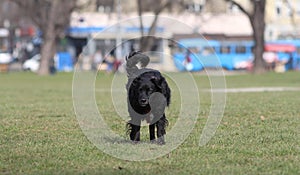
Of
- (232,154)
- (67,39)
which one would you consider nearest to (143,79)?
(232,154)

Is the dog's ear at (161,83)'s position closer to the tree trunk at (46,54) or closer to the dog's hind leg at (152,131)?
the dog's hind leg at (152,131)

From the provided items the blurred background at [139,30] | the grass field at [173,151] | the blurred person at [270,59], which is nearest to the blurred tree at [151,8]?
the blurred background at [139,30]

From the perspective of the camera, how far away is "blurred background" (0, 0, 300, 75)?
2101 inches

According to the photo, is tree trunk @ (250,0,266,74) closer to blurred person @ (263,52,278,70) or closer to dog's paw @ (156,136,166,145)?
blurred person @ (263,52,278,70)

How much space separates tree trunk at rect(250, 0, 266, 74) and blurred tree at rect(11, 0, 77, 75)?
13.4 meters

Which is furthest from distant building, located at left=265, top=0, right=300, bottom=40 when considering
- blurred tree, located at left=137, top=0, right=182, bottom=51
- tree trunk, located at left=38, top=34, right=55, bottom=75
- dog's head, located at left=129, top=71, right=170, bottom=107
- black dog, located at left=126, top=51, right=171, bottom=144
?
dog's head, located at left=129, top=71, right=170, bottom=107

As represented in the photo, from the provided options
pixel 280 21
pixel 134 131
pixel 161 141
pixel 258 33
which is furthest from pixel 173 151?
pixel 280 21

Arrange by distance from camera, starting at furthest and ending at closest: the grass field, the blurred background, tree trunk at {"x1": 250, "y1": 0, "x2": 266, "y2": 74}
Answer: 1. the blurred background
2. tree trunk at {"x1": 250, "y1": 0, "x2": 266, "y2": 74}
3. the grass field

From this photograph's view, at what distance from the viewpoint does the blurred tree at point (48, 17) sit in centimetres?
5397

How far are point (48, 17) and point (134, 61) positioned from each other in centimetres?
4496

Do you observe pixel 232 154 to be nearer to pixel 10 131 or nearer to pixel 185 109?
pixel 185 109

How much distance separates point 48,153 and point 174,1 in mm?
48884

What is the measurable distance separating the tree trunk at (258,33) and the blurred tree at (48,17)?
43.9 feet

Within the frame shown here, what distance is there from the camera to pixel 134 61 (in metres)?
10.6
